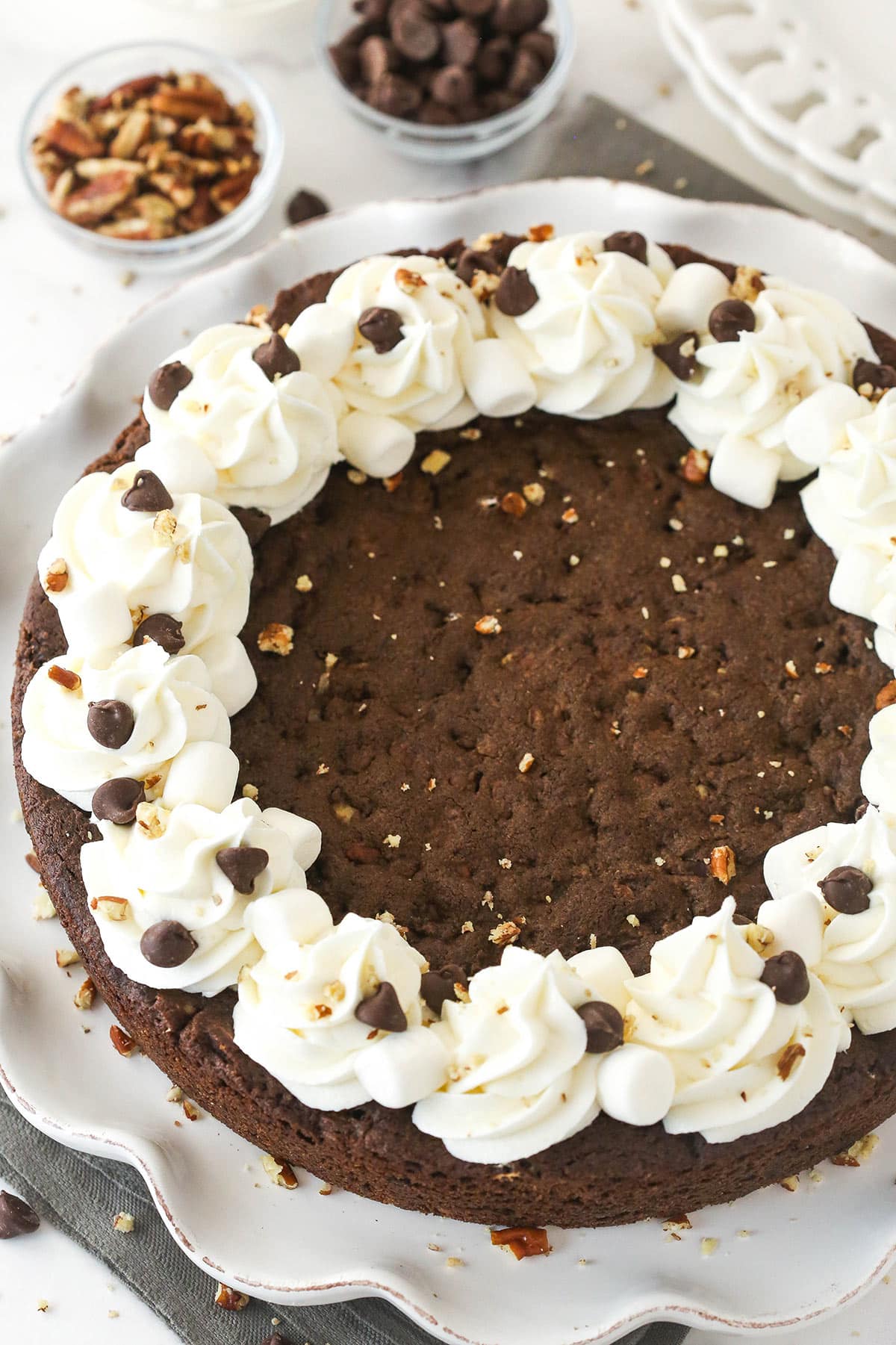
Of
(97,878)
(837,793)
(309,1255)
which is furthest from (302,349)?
(309,1255)

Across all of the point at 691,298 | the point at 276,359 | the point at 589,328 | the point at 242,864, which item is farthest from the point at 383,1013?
the point at 691,298

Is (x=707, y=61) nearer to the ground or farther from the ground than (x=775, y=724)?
farther from the ground

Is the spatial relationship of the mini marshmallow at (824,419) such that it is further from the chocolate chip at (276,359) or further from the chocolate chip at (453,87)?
the chocolate chip at (453,87)

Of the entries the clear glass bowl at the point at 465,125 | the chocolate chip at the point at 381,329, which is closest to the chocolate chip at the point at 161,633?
the chocolate chip at the point at 381,329

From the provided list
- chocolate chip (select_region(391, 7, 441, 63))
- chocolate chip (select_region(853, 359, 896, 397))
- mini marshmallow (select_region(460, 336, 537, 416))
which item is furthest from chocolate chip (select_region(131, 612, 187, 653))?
chocolate chip (select_region(391, 7, 441, 63))

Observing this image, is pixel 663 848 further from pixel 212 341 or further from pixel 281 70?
pixel 281 70

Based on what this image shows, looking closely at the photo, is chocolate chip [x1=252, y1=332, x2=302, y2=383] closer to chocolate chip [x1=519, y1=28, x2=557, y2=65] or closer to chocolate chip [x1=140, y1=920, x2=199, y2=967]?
chocolate chip [x1=140, y1=920, x2=199, y2=967]

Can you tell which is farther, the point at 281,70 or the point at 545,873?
the point at 281,70
